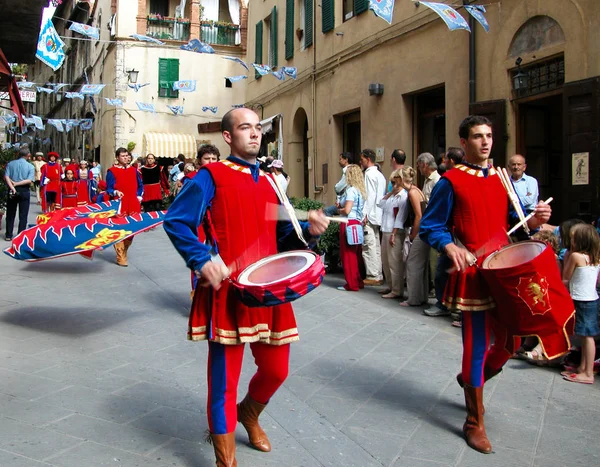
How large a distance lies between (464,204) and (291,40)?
52.2 feet

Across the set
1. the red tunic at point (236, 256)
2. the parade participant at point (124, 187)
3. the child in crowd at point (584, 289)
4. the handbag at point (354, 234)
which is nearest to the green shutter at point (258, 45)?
the parade participant at point (124, 187)

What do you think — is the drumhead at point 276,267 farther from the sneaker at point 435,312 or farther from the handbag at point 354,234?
the handbag at point 354,234

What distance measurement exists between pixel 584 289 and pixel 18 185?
11.4m

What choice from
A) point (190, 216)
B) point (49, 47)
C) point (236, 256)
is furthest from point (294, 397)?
point (49, 47)

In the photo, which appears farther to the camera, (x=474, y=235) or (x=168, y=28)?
(x=168, y=28)

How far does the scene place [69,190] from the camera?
1482cm

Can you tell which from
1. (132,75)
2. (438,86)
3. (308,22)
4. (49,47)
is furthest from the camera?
(132,75)

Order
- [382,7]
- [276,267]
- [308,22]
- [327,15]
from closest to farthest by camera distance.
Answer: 1. [276,267]
2. [382,7]
3. [327,15]
4. [308,22]

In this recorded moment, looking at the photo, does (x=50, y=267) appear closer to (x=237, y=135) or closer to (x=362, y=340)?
(x=362, y=340)

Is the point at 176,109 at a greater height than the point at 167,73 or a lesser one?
lesser

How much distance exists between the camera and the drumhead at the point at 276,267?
10.2 ft

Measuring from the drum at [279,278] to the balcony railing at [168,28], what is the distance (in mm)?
27480

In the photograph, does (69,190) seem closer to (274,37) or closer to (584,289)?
(274,37)

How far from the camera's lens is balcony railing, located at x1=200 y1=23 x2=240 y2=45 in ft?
97.5
